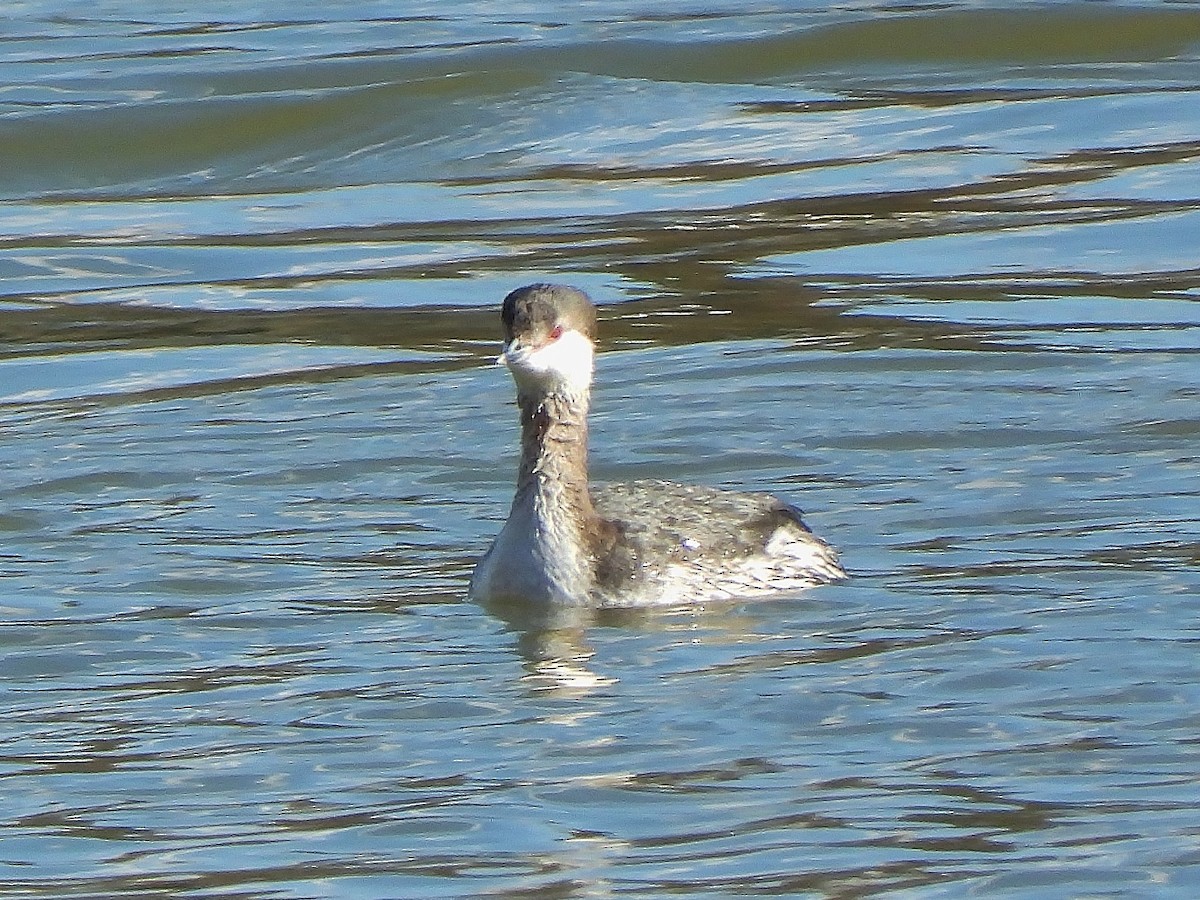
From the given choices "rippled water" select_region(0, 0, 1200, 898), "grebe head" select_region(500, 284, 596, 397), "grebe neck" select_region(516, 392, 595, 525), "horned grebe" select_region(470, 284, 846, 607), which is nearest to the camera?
"rippled water" select_region(0, 0, 1200, 898)

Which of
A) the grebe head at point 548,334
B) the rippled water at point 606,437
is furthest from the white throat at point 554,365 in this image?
the rippled water at point 606,437

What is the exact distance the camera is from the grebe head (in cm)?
1027

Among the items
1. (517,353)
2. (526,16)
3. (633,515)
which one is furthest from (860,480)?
(526,16)

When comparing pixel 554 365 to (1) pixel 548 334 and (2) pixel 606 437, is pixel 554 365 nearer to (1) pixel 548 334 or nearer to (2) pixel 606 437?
(1) pixel 548 334

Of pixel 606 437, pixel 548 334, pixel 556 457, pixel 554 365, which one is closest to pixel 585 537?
pixel 556 457

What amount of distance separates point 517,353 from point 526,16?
51.9 feet

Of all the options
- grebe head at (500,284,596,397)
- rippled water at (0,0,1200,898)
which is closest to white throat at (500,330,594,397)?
grebe head at (500,284,596,397)

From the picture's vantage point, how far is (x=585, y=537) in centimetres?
1080

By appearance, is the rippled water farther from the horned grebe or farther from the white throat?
the white throat

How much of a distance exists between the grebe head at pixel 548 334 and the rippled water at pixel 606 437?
920 mm

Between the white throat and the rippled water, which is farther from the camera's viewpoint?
the white throat

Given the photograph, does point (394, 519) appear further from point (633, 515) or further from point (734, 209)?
point (734, 209)

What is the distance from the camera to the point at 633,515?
36.2 ft

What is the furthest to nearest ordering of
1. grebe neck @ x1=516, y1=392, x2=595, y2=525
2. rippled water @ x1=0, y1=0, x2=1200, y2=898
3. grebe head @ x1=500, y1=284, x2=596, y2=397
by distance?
grebe neck @ x1=516, y1=392, x2=595, y2=525
grebe head @ x1=500, y1=284, x2=596, y2=397
rippled water @ x1=0, y1=0, x2=1200, y2=898
